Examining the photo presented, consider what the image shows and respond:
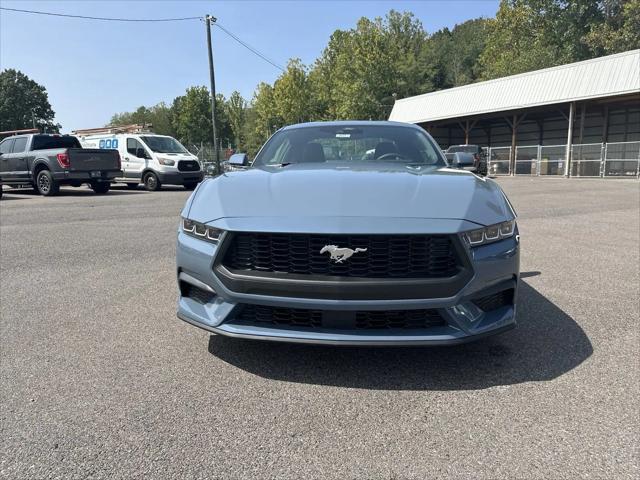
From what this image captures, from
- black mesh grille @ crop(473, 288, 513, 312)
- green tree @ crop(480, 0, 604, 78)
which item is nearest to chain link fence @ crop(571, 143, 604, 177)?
black mesh grille @ crop(473, 288, 513, 312)

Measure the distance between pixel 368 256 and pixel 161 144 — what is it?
54.7ft

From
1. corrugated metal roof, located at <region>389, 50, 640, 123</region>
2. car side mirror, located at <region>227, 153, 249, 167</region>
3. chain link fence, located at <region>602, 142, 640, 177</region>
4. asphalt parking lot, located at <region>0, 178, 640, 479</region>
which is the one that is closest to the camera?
asphalt parking lot, located at <region>0, 178, 640, 479</region>

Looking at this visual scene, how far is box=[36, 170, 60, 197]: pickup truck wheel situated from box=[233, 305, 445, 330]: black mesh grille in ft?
47.1

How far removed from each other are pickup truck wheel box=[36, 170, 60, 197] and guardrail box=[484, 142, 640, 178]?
23.9 metres

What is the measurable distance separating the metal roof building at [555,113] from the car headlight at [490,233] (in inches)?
938

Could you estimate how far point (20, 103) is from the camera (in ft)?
265

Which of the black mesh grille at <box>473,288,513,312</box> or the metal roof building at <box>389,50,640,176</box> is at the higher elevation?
the metal roof building at <box>389,50,640,176</box>

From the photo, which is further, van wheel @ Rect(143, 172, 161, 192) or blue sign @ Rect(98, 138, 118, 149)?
blue sign @ Rect(98, 138, 118, 149)

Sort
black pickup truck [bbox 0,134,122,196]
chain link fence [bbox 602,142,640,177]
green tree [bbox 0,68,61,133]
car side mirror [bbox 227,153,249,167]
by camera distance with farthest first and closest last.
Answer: green tree [bbox 0,68,61,133]
chain link fence [bbox 602,142,640,177]
black pickup truck [bbox 0,134,122,196]
car side mirror [bbox 227,153,249,167]

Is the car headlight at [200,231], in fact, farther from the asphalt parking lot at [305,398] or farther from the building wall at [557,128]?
the building wall at [557,128]

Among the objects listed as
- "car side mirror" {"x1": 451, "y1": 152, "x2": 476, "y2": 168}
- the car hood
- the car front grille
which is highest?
"car side mirror" {"x1": 451, "y1": 152, "x2": 476, "y2": 168}

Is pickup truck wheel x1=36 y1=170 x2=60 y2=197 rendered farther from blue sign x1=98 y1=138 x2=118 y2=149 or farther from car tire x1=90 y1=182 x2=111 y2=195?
blue sign x1=98 y1=138 x2=118 y2=149

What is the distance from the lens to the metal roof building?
76.0 ft

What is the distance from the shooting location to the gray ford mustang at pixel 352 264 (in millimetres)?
2361
